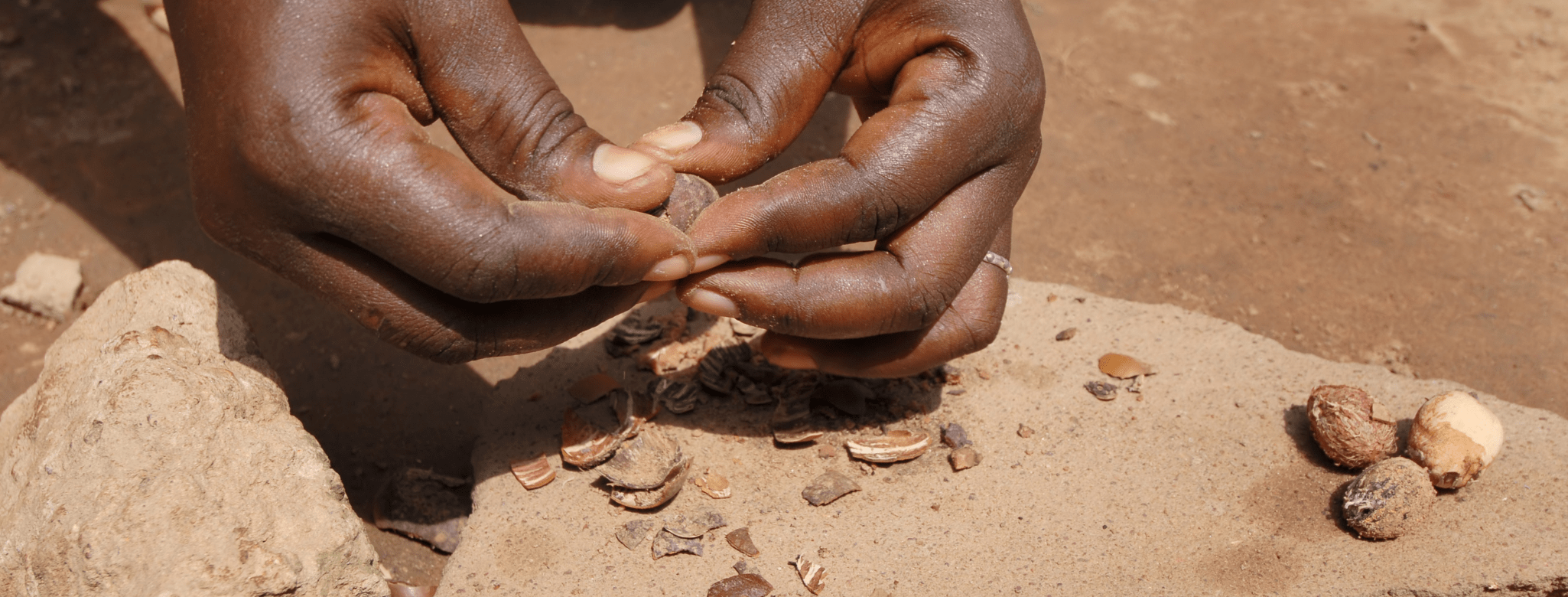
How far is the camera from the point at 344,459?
3.06 metres

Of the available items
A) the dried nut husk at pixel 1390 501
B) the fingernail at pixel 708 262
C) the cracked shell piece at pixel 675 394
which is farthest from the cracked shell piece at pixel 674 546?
the dried nut husk at pixel 1390 501

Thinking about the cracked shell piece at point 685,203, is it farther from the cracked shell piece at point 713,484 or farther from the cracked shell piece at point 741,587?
the cracked shell piece at point 741,587

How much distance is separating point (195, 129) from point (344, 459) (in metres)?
1.33

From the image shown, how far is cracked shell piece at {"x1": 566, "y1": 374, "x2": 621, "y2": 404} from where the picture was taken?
2.93 meters

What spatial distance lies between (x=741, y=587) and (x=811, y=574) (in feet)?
0.57

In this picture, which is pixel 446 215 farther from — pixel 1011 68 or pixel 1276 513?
pixel 1276 513

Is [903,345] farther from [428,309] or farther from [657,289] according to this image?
[428,309]

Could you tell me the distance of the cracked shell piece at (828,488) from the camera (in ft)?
8.51

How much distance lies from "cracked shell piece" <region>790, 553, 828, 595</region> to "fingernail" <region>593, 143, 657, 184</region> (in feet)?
3.36

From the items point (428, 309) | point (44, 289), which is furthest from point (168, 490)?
point (44, 289)

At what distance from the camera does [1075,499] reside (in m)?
2.58

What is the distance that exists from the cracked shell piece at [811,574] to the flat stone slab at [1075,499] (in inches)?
0.9

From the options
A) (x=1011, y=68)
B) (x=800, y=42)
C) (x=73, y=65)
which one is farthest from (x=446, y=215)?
(x=73, y=65)

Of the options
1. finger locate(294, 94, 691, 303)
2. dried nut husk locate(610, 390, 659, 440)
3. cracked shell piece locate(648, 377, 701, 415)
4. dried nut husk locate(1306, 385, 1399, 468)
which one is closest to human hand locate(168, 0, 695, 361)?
finger locate(294, 94, 691, 303)
